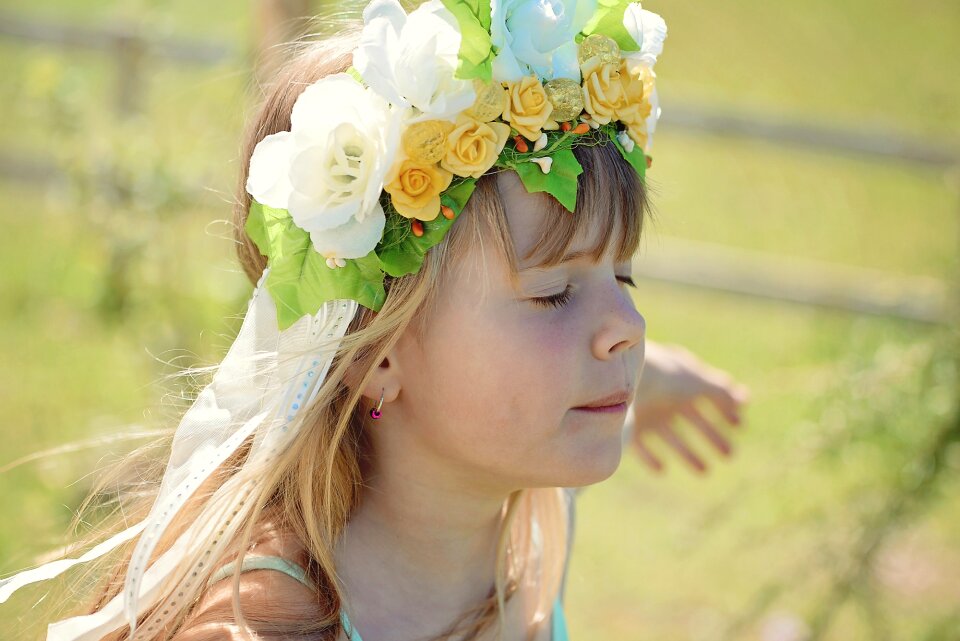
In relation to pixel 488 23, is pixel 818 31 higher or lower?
lower

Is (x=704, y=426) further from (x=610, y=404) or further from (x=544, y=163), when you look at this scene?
(x=544, y=163)

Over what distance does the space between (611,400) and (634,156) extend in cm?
42

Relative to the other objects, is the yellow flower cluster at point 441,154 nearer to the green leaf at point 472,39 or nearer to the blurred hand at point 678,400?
the green leaf at point 472,39

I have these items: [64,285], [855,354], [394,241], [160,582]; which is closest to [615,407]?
[394,241]

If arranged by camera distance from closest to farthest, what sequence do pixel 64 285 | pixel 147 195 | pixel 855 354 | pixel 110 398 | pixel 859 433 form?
pixel 859 433
pixel 855 354
pixel 147 195
pixel 110 398
pixel 64 285

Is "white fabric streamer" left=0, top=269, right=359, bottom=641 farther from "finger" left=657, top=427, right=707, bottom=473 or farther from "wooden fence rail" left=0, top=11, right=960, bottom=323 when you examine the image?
"wooden fence rail" left=0, top=11, right=960, bottom=323

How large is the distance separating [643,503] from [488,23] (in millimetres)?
3246

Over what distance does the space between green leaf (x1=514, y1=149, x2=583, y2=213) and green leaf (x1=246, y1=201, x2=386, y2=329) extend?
0.27m

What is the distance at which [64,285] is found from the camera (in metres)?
5.60

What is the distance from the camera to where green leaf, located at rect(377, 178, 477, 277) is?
64.3 inches

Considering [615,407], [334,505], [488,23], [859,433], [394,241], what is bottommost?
[859,433]

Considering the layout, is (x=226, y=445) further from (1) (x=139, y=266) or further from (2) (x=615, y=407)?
(1) (x=139, y=266)

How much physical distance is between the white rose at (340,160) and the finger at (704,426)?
117 centimetres

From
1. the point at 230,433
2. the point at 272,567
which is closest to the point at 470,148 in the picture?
the point at 230,433
